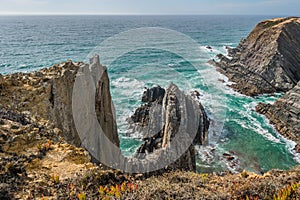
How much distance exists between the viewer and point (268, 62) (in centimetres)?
6700

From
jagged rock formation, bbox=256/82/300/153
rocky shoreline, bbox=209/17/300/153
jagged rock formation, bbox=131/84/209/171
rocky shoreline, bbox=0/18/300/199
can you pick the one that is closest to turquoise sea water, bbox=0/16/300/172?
jagged rock formation, bbox=256/82/300/153

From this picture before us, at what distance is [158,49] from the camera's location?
100688 mm

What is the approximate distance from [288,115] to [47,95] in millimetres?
42982

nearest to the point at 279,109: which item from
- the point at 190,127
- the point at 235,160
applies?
the point at 235,160

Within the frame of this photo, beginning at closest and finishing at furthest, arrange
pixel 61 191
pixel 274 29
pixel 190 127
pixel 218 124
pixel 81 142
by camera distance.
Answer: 1. pixel 61 191
2. pixel 81 142
3. pixel 190 127
4. pixel 218 124
5. pixel 274 29

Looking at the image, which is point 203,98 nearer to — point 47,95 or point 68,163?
point 47,95

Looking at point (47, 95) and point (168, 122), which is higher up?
point (47, 95)

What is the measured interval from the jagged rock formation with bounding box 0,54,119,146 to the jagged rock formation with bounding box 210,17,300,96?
52327mm

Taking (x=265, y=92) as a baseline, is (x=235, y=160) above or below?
below

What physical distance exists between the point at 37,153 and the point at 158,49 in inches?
3736

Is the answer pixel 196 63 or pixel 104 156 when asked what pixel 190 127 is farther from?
pixel 196 63

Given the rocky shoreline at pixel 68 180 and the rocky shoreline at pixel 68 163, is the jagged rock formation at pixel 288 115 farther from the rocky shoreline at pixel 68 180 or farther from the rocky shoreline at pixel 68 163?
the rocky shoreline at pixel 68 180

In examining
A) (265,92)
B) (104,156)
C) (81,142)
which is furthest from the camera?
(265,92)

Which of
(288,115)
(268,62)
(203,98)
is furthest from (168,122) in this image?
(268,62)
